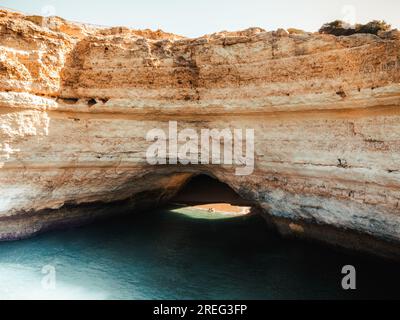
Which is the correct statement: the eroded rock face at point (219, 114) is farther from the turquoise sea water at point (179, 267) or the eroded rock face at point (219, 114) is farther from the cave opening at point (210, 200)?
the cave opening at point (210, 200)

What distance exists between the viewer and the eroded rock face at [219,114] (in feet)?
23.0

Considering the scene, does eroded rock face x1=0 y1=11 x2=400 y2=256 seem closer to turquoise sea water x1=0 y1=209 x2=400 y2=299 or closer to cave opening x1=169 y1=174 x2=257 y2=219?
turquoise sea water x1=0 y1=209 x2=400 y2=299

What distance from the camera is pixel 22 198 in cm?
871

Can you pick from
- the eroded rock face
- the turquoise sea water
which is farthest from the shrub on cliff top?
the turquoise sea water

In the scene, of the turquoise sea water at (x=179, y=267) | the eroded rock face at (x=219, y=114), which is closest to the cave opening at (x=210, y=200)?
the turquoise sea water at (x=179, y=267)

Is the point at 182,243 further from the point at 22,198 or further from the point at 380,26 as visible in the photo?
the point at 380,26

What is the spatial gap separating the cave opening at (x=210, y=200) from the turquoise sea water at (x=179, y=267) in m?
3.52

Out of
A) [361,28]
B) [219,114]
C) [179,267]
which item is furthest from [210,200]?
[361,28]

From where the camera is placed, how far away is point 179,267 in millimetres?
8250

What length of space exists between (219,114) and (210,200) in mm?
7071

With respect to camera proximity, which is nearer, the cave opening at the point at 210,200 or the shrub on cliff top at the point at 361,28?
the shrub on cliff top at the point at 361,28

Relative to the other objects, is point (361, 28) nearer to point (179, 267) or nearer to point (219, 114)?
point (219, 114)
